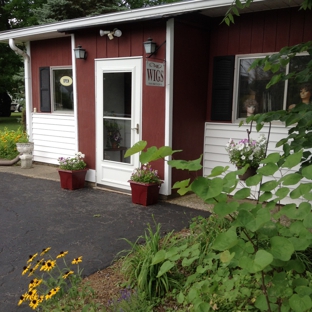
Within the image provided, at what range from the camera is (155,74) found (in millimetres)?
4953

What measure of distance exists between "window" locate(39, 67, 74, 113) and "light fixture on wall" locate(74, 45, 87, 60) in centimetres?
138

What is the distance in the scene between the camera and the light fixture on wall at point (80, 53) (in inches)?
237

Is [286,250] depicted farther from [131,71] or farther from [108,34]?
[108,34]

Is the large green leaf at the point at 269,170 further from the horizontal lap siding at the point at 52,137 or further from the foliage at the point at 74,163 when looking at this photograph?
the horizontal lap siding at the point at 52,137

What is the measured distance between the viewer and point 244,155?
4.60 metres

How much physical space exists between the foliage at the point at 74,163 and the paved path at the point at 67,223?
1.31ft

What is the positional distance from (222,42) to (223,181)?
14.4ft

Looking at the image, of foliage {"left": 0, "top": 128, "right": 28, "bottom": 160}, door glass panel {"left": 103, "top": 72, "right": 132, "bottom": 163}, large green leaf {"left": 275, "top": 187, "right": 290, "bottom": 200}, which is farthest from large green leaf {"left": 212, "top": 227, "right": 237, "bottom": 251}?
foliage {"left": 0, "top": 128, "right": 28, "bottom": 160}

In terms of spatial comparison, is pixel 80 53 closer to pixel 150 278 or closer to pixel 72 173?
pixel 72 173

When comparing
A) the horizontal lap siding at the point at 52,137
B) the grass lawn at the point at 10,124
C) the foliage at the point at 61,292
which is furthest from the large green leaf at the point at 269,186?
the grass lawn at the point at 10,124

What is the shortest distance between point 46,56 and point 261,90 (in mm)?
4693

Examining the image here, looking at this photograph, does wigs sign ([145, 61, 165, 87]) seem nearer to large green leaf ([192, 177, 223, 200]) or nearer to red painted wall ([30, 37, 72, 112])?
red painted wall ([30, 37, 72, 112])

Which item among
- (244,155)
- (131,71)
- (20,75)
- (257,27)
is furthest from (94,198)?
(20,75)

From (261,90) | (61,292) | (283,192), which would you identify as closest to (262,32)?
(261,90)
